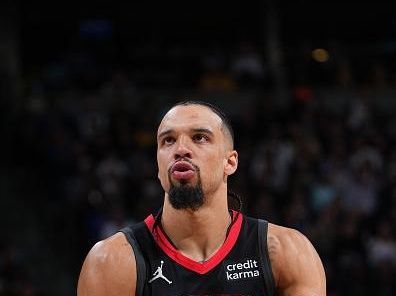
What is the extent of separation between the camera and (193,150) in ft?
13.8

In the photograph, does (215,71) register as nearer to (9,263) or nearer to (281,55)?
(281,55)

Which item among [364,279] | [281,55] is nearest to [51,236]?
[364,279]

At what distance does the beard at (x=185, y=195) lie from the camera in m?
4.15

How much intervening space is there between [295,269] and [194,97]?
10.2 meters

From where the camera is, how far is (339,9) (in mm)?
17219

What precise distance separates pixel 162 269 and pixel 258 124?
8.85 m

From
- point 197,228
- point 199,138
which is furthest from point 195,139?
point 197,228

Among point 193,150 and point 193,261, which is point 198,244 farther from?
point 193,150

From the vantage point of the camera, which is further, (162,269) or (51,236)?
(51,236)

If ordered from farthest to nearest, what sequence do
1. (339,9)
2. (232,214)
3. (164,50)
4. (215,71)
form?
(339,9) → (164,50) → (215,71) → (232,214)

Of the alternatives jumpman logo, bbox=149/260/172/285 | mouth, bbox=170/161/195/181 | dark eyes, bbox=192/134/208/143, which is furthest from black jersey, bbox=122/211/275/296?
dark eyes, bbox=192/134/208/143

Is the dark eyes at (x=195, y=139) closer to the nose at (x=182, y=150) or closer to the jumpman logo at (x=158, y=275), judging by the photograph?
the nose at (x=182, y=150)

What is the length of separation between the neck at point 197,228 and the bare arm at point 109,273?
245 millimetres

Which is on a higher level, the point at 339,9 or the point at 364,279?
the point at 339,9
